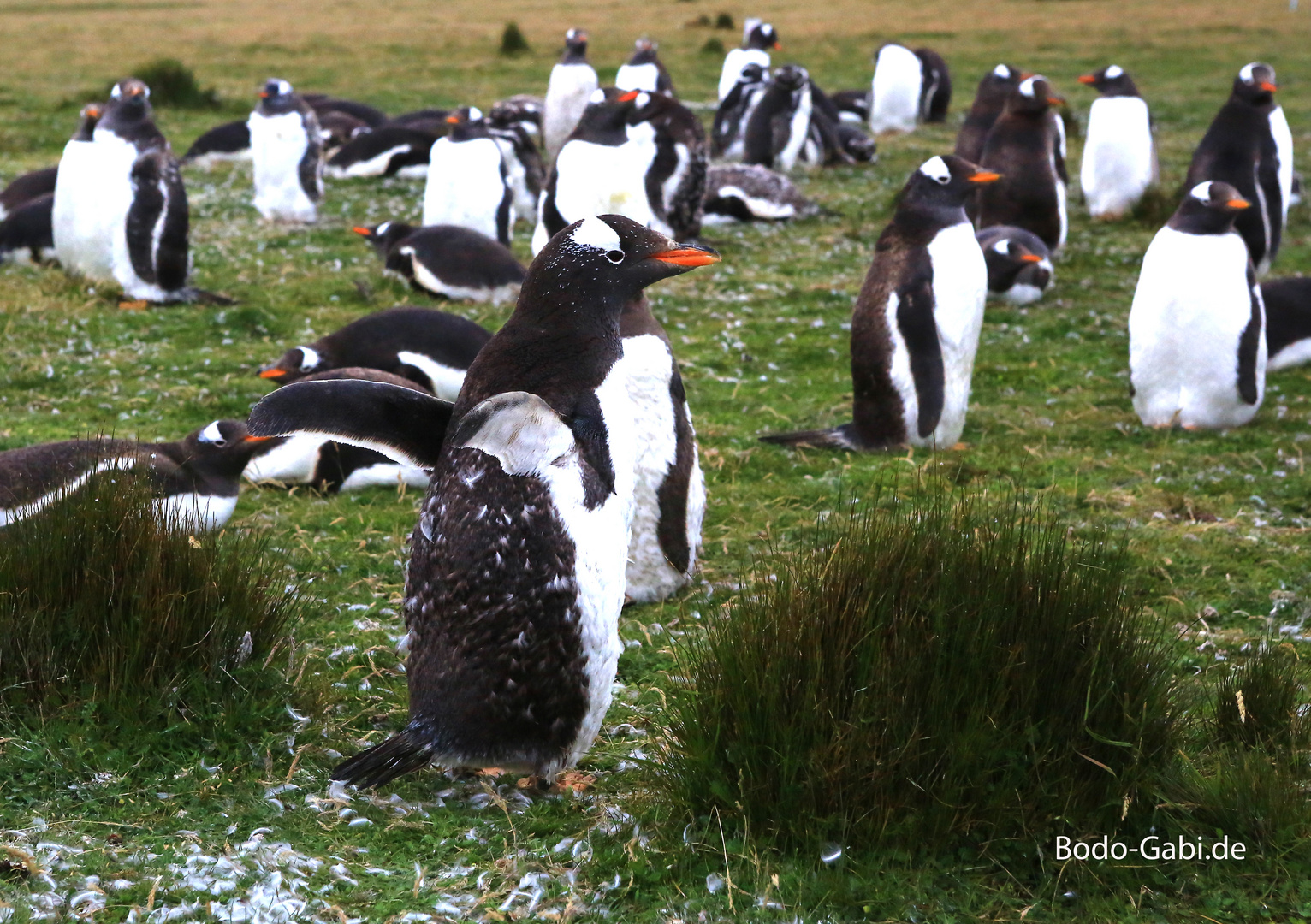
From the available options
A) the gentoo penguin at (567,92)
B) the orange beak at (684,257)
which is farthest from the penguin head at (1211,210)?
the gentoo penguin at (567,92)

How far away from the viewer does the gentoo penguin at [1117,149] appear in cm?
1319

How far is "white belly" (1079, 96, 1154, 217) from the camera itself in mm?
13164

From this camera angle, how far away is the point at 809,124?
17.4 m

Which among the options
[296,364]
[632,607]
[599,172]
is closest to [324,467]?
[296,364]

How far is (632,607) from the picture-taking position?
511 centimetres

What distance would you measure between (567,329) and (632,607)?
164cm

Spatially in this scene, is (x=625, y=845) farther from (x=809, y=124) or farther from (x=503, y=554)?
(x=809, y=124)

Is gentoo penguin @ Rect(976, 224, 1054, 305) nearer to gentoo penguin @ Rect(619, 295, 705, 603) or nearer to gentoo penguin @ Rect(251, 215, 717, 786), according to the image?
gentoo penguin @ Rect(619, 295, 705, 603)

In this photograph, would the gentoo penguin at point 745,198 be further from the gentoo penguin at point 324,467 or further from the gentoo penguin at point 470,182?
the gentoo penguin at point 324,467

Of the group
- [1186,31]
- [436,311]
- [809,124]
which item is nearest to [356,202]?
[809,124]

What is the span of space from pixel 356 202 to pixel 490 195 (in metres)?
3.16

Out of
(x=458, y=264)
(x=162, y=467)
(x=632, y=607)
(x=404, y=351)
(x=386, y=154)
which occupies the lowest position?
(x=632, y=607)

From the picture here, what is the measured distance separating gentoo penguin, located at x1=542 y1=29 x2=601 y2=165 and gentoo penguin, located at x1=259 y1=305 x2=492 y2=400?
374 inches

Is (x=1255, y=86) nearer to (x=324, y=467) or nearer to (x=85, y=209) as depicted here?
(x=324, y=467)
